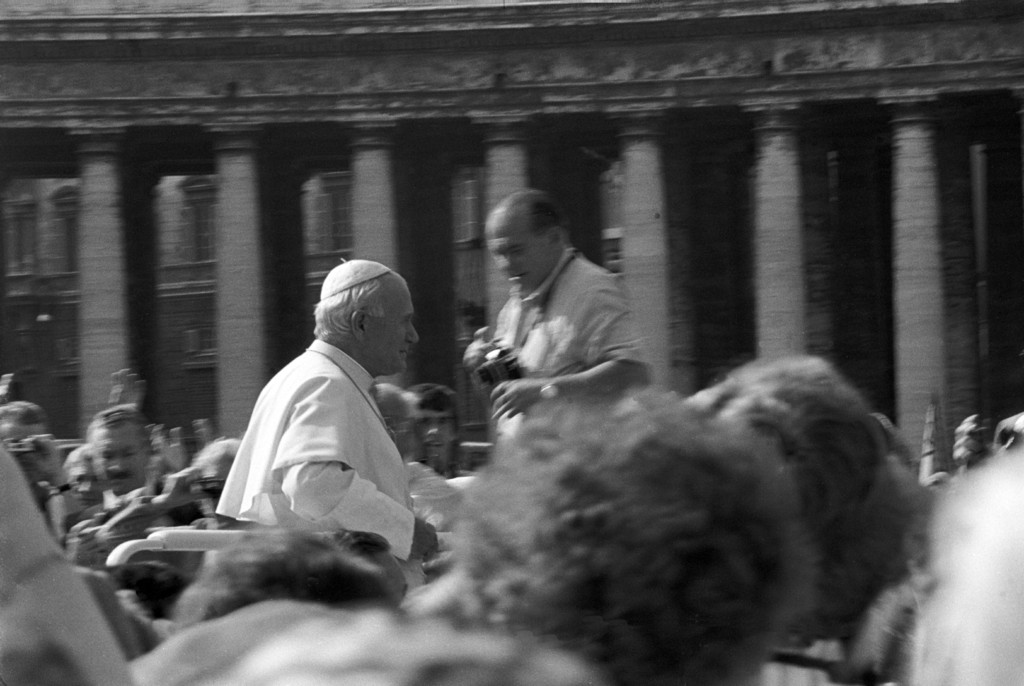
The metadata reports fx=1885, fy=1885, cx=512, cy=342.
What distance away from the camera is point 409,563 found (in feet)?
24.5

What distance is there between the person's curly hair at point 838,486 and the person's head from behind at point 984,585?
0.88 m

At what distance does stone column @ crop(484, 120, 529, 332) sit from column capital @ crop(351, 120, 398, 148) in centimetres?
222

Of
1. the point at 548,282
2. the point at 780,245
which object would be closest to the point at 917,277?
the point at 780,245

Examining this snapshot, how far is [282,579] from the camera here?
3.72 meters

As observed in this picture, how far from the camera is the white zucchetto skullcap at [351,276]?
7.49m

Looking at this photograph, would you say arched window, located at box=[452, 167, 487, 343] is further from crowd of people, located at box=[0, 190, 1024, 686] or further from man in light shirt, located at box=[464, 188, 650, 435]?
crowd of people, located at box=[0, 190, 1024, 686]

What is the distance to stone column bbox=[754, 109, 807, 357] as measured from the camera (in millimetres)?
41156

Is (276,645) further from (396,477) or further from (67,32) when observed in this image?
(67,32)

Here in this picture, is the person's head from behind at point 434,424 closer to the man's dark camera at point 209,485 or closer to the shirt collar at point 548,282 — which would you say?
the man's dark camera at point 209,485

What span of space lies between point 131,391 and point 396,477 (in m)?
26.1

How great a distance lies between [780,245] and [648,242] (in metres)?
3.01

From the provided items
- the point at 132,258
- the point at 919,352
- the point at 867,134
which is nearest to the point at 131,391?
the point at 132,258

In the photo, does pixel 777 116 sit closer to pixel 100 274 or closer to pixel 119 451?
pixel 100 274

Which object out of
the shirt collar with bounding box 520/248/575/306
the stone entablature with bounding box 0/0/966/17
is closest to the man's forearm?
the shirt collar with bounding box 520/248/575/306
